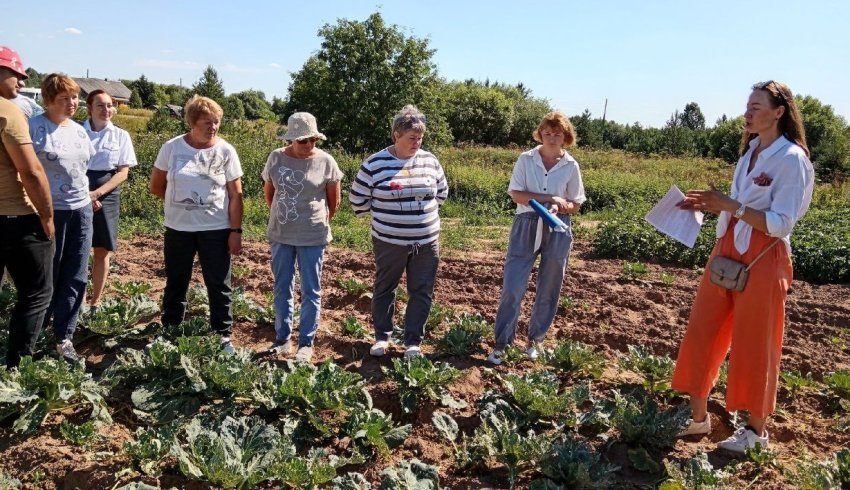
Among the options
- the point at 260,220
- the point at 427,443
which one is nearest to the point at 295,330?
the point at 427,443

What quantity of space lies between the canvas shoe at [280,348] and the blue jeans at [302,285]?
0.8 inches

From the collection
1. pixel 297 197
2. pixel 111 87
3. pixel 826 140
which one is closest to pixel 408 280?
pixel 297 197

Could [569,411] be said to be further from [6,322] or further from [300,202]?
[6,322]

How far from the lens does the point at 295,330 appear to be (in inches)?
192

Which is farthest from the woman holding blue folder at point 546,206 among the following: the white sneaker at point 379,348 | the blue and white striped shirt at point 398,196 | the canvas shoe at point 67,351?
the canvas shoe at point 67,351

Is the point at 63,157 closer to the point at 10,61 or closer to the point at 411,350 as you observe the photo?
the point at 10,61

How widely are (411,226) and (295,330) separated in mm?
1430

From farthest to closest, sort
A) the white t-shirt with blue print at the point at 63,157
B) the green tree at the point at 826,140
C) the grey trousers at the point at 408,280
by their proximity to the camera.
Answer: the green tree at the point at 826,140, the grey trousers at the point at 408,280, the white t-shirt with blue print at the point at 63,157

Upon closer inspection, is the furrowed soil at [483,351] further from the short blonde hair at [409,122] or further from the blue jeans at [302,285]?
the short blonde hair at [409,122]

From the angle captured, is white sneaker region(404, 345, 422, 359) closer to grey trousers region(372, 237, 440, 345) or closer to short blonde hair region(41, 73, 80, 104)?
grey trousers region(372, 237, 440, 345)

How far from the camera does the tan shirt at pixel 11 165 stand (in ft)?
10.6

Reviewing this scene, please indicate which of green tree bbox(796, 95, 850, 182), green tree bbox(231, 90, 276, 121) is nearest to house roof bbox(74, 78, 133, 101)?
green tree bbox(231, 90, 276, 121)

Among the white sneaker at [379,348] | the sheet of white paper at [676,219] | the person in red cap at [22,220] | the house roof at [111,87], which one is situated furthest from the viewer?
the house roof at [111,87]

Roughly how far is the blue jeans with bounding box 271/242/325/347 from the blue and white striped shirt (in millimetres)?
473
